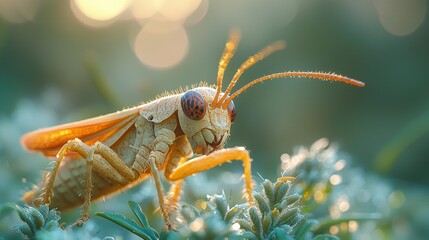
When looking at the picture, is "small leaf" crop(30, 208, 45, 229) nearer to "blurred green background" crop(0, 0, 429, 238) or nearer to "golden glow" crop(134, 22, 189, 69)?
"blurred green background" crop(0, 0, 429, 238)

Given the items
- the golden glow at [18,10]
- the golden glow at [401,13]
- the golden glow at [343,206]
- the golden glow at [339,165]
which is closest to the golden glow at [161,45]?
the golden glow at [18,10]

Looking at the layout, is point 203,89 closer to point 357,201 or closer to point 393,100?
point 357,201

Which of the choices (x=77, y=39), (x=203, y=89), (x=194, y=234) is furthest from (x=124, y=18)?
(x=194, y=234)

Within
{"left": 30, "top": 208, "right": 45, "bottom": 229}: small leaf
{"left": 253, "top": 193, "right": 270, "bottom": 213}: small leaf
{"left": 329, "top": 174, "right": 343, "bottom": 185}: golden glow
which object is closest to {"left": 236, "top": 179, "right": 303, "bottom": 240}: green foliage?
{"left": 253, "top": 193, "right": 270, "bottom": 213}: small leaf

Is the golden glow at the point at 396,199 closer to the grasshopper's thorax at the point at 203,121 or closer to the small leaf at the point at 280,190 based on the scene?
the grasshopper's thorax at the point at 203,121

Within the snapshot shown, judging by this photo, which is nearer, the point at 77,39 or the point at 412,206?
the point at 412,206
